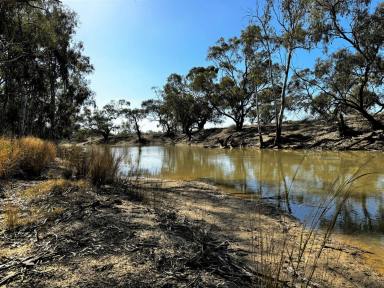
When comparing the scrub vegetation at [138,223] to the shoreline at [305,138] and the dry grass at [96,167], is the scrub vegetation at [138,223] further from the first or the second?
the shoreline at [305,138]

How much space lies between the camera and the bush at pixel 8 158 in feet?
19.9

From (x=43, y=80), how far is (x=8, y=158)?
51.5ft

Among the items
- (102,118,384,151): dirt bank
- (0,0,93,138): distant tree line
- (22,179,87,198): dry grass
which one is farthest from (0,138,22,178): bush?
(102,118,384,151): dirt bank

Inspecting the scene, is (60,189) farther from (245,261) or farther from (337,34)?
(337,34)

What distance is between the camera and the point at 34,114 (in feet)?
75.3

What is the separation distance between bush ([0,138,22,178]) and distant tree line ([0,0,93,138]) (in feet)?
23.9

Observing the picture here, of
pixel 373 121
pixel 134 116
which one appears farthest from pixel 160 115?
pixel 373 121

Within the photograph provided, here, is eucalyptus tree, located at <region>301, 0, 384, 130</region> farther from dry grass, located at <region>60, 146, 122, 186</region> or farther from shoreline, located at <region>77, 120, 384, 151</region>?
dry grass, located at <region>60, 146, 122, 186</region>

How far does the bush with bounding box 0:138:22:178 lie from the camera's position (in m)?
6.08

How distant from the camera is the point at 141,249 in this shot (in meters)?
2.95

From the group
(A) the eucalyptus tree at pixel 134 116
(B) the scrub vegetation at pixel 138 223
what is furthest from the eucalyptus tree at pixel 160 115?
(B) the scrub vegetation at pixel 138 223

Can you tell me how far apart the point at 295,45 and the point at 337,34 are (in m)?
4.09

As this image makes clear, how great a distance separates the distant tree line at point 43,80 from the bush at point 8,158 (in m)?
7.27

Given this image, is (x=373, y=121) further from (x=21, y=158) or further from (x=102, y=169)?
(x=21, y=158)
